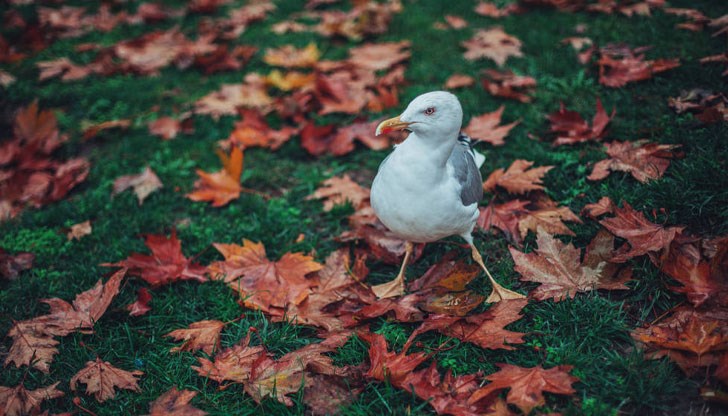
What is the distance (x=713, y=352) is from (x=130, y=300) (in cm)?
276

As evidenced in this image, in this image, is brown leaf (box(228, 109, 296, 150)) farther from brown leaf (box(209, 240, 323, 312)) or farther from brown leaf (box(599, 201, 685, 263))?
brown leaf (box(599, 201, 685, 263))

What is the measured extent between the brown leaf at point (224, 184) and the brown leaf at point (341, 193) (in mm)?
543

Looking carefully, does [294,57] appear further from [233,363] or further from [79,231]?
[233,363]

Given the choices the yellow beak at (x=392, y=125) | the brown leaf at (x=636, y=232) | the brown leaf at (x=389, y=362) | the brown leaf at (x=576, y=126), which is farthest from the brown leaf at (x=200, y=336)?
the brown leaf at (x=576, y=126)

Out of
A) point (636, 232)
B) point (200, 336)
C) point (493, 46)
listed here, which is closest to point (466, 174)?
point (636, 232)

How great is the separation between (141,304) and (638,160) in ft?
9.61

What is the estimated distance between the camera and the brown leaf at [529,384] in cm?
190

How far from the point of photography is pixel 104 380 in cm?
220

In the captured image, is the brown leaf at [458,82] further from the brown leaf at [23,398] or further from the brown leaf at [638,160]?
the brown leaf at [23,398]

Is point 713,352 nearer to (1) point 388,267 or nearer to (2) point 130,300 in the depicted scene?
(1) point 388,267

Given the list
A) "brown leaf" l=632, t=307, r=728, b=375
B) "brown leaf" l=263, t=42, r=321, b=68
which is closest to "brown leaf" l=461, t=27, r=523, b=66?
"brown leaf" l=263, t=42, r=321, b=68

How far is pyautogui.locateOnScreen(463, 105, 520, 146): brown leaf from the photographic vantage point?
→ 3.45 meters

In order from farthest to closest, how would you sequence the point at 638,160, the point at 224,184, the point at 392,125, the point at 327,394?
the point at 224,184
the point at 638,160
the point at 392,125
the point at 327,394

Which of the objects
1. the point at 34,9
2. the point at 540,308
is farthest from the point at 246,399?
the point at 34,9
